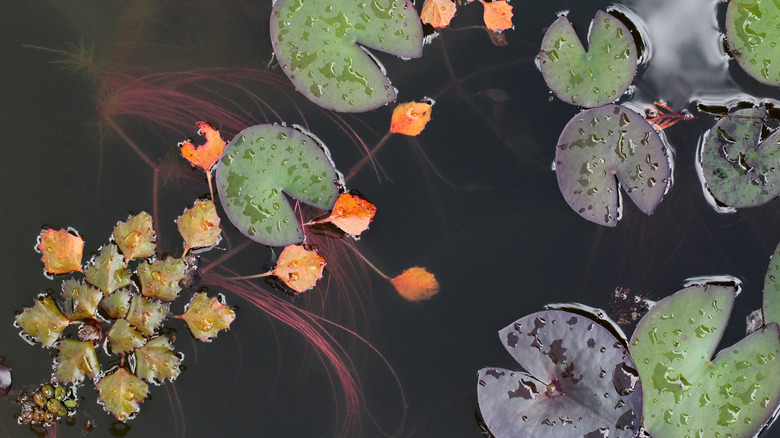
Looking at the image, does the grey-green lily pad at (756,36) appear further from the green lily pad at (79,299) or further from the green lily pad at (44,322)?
the green lily pad at (44,322)

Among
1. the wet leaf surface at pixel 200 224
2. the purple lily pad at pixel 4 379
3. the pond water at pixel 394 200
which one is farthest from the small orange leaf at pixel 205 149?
the purple lily pad at pixel 4 379

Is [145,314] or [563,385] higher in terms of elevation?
[145,314]

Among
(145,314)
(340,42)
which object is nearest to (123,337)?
(145,314)

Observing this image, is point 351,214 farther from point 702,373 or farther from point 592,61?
point 702,373

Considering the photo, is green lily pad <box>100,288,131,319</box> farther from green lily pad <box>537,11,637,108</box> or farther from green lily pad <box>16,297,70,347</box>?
green lily pad <box>537,11,637,108</box>

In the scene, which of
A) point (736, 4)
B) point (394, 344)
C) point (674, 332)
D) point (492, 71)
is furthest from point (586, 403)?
point (736, 4)

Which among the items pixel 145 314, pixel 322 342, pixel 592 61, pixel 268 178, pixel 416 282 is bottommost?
pixel 322 342
